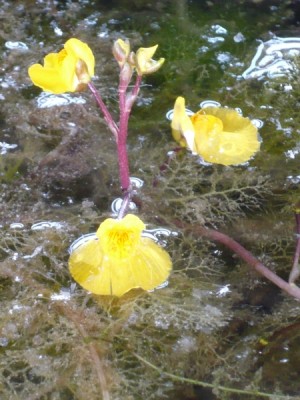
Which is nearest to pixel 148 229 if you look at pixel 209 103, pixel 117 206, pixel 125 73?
pixel 117 206

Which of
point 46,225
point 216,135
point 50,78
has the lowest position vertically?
point 46,225

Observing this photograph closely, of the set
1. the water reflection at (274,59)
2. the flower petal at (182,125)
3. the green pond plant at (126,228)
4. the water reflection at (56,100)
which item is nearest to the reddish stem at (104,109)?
the green pond plant at (126,228)

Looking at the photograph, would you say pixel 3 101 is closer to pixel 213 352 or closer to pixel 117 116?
pixel 117 116

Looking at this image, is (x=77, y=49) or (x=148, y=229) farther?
(x=148, y=229)

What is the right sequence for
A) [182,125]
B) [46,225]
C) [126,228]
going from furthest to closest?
[46,225] < [182,125] < [126,228]

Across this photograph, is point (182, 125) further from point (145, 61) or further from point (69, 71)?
point (69, 71)

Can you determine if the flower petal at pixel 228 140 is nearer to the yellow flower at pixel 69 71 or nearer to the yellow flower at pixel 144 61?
the yellow flower at pixel 144 61

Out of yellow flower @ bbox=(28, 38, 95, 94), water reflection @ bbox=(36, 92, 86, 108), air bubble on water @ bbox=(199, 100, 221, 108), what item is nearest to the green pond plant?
yellow flower @ bbox=(28, 38, 95, 94)

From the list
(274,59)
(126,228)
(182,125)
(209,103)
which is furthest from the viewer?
(274,59)

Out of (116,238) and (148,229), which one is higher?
(116,238)
